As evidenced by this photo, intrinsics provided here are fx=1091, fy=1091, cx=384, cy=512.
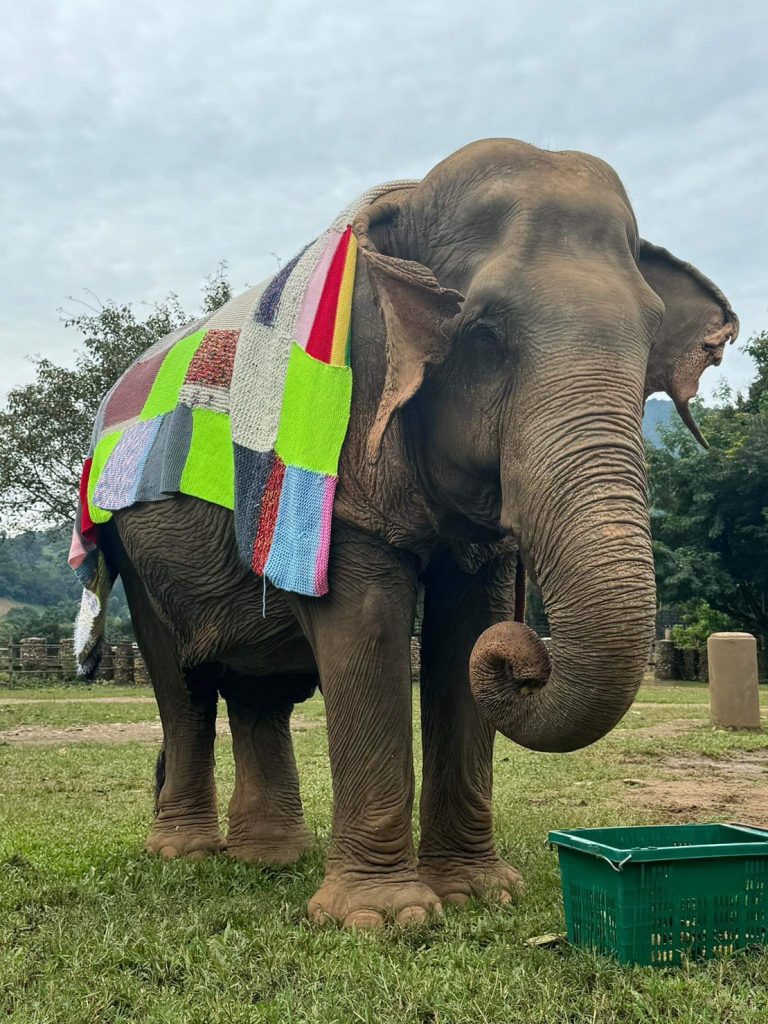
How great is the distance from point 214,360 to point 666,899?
126 inches

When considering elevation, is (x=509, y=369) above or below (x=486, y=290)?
below

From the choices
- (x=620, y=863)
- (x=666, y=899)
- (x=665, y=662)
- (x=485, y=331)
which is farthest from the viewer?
(x=665, y=662)

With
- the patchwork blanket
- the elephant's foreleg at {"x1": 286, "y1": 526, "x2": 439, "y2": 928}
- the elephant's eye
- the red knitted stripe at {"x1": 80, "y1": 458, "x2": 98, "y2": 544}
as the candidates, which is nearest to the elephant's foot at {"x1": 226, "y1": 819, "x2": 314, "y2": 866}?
the elephant's foreleg at {"x1": 286, "y1": 526, "x2": 439, "y2": 928}

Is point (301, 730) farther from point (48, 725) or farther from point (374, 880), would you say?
point (374, 880)

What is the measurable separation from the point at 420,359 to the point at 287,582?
1064 millimetres

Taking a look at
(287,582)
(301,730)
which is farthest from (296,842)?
(301,730)

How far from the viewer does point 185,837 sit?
601cm

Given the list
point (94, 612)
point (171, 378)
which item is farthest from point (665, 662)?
point (171, 378)

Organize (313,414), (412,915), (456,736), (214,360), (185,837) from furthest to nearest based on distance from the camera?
(185,837), (214,360), (456,736), (313,414), (412,915)

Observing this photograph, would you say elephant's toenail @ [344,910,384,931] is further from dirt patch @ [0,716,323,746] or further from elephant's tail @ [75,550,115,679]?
dirt patch @ [0,716,323,746]

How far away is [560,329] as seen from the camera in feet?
12.5

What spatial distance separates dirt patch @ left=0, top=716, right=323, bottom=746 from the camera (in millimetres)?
13031

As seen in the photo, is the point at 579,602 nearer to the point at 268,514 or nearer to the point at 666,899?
the point at 666,899

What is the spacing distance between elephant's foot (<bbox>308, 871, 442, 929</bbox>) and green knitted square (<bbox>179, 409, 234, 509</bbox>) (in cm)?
172
